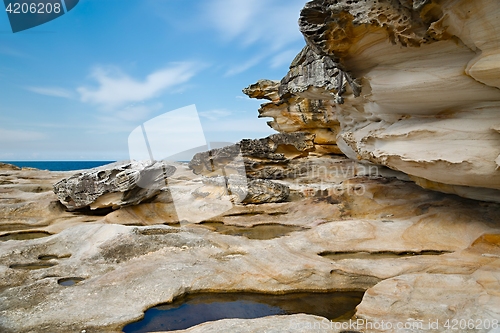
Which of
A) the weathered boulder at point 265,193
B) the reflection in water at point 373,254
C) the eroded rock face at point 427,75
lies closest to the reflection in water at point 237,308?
the reflection in water at point 373,254

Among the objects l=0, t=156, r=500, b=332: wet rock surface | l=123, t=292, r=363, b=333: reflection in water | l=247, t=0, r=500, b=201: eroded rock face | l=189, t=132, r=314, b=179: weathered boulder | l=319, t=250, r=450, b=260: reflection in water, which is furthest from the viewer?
l=189, t=132, r=314, b=179: weathered boulder

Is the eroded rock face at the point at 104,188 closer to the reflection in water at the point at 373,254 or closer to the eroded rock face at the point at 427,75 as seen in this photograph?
the reflection in water at the point at 373,254

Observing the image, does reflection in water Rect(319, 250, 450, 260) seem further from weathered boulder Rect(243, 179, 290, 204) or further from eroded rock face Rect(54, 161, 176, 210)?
eroded rock face Rect(54, 161, 176, 210)

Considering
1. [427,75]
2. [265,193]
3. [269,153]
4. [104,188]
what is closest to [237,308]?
[427,75]

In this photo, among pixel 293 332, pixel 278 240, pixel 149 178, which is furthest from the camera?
pixel 149 178

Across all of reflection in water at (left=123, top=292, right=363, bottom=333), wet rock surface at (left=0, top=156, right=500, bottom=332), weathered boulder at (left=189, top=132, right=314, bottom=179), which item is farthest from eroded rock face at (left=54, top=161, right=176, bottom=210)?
weathered boulder at (left=189, top=132, right=314, bottom=179)

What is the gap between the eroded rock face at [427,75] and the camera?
18.0ft

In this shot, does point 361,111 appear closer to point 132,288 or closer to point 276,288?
point 276,288

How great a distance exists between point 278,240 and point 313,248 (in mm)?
972

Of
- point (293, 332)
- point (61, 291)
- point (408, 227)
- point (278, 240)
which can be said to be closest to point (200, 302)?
point (293, 332)

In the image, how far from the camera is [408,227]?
822 cm

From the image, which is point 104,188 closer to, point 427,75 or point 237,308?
point 237,308

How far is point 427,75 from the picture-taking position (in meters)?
6.56

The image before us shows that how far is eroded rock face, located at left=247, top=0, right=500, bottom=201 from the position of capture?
5477 millimetres
